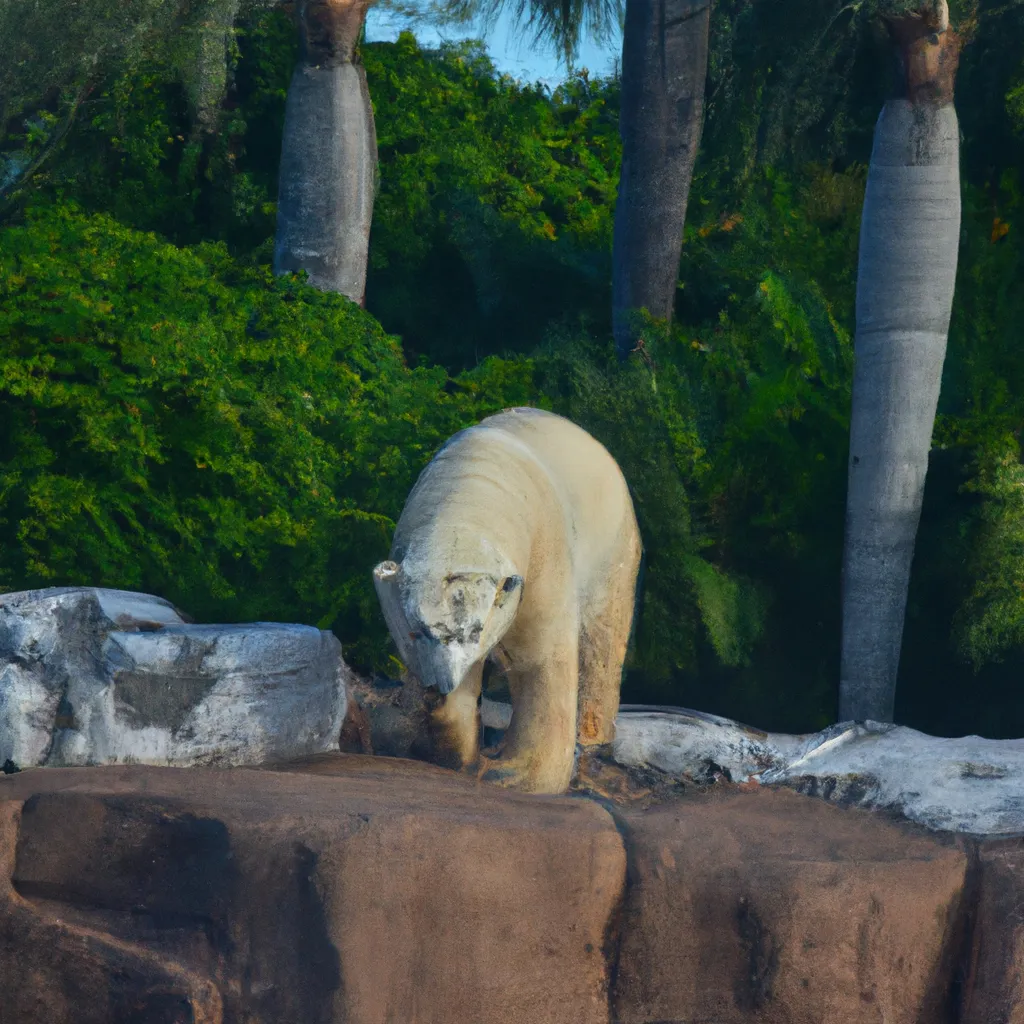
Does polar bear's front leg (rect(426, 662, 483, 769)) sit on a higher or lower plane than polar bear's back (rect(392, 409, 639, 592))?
lower

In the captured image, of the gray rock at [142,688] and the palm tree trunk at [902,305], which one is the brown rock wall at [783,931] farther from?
the palm tree trunk at [902,305]

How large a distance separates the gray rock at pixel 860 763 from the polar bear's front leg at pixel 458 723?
675 millimetres

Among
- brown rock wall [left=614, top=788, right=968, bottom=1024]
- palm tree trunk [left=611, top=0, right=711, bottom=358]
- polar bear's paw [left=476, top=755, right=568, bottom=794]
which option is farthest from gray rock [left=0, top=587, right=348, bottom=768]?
palm tree trunk [left=611, top=0, right=711, bottom=358]

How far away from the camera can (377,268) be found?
8953 millimetres

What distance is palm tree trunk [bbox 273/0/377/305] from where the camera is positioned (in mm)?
7027

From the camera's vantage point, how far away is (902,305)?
19.3 ft

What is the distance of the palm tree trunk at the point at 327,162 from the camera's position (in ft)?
23.1

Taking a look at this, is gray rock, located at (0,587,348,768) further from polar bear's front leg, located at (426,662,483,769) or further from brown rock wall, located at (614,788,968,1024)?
brown rock wall, located at (614,788,968,1024)

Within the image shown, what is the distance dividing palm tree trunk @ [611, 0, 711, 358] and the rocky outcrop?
158 inches

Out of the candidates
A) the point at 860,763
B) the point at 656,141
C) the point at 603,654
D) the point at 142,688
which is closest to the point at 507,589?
the point at 603,654

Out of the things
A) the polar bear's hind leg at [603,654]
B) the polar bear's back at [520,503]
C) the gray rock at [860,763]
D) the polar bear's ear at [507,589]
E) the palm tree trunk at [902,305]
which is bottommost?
the gray rock at [860,763]

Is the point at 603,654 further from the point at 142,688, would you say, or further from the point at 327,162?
the point at 327,162

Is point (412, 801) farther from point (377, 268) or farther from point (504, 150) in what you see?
point (504, 150)

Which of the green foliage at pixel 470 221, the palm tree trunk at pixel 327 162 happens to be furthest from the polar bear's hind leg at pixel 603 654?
the green foliage at pixel 470 221
